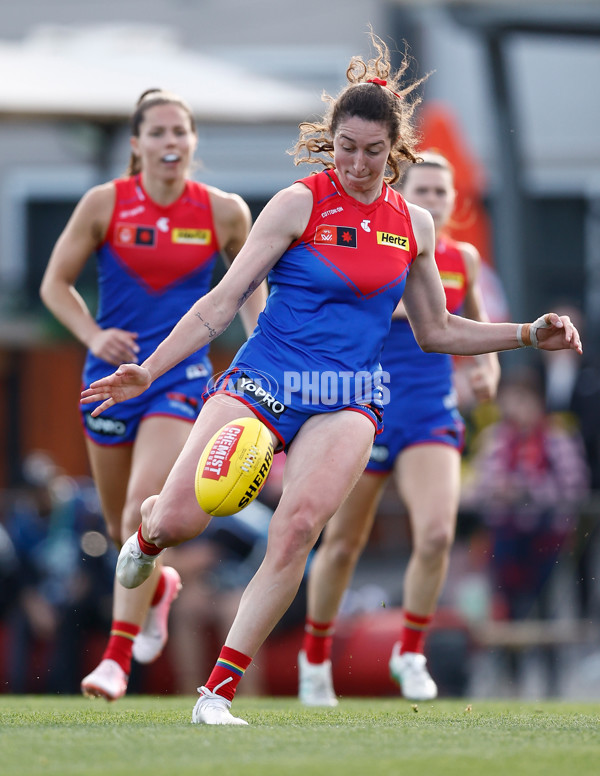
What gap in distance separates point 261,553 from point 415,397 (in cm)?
356

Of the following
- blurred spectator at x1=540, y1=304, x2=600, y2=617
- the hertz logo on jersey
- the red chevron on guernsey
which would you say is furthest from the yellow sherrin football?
blurred spectator at x1=540, y1=304, x2=600, y2=617

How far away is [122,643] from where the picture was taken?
6441 mm

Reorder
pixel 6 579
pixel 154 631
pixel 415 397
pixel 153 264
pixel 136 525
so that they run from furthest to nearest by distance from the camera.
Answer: pixel 6 579 → pixel 415 397 → pixel 154 631 → pixel 153 264 → pixel 136 525

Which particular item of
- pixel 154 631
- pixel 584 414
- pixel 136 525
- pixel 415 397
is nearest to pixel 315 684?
pixel 154 631

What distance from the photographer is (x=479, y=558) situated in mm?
10477

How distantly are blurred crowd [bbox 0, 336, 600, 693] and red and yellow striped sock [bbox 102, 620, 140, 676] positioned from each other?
328cm

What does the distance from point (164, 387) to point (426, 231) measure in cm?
165

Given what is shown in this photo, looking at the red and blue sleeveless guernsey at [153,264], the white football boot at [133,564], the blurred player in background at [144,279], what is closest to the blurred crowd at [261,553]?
the blurred player in background at [144,279]

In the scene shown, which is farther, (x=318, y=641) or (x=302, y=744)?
(x=318, y=641)

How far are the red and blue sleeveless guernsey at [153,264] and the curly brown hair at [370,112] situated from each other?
42.0 inches

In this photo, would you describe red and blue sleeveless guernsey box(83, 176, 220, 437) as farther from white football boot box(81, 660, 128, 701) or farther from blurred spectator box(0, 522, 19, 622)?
blurred spectator box(0, 522, 19, 622)

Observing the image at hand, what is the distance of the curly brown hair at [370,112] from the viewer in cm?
512

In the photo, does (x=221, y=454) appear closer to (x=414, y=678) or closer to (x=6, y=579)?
(x=414, y=678)

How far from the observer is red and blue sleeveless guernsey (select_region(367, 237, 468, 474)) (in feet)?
23.2
